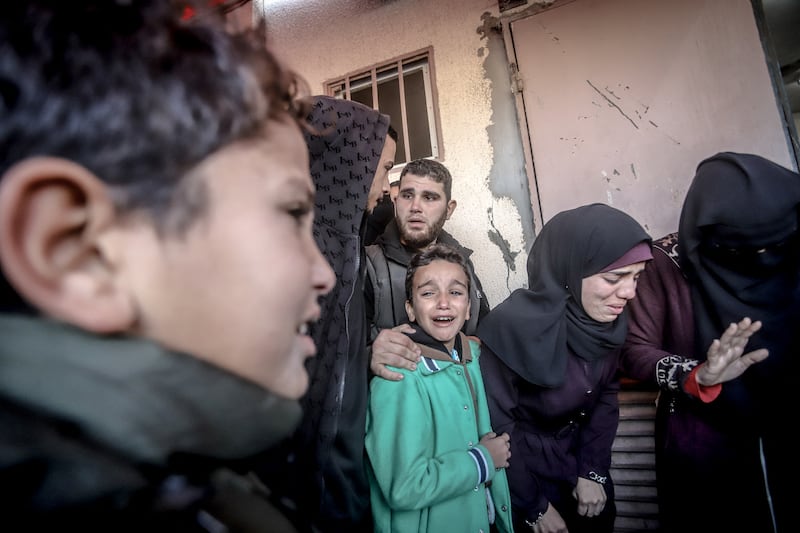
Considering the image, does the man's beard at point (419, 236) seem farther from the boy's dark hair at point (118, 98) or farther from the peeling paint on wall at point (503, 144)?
the boy's dark hair at point (118, 98)

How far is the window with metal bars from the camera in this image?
11.7ft

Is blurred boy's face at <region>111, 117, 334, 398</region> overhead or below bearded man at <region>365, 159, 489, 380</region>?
below

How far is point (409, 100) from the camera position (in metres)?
3.64

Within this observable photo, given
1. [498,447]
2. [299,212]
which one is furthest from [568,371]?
[299,212]

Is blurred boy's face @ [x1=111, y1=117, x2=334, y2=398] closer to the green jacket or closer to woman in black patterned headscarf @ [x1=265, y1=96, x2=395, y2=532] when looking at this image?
woman in black patterned headscarf @ [x1=265, y1=96, x2=395, y2=532]

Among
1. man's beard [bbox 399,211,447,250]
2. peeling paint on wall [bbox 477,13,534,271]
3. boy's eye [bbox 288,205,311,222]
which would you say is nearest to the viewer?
boy's eye [bbox 288,205,311,222]

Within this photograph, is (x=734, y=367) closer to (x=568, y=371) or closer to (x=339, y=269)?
(x=568, y=371)

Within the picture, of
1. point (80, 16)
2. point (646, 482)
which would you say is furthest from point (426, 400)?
point (646, 482)

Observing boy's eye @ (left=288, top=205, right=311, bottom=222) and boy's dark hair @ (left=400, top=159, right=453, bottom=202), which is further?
boy's dark hair @ (left=400, top=159, right=453, bottom=202)

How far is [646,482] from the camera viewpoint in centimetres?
218

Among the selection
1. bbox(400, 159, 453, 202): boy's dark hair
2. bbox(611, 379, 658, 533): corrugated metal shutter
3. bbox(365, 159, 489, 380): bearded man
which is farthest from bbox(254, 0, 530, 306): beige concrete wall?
bbox(611, 379, 658, 533): corrugated metal shutter

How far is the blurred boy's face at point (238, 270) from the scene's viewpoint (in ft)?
1.47

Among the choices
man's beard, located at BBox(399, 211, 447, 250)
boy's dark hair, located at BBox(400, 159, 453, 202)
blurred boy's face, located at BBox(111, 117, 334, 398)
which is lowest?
blurred boy's face, located at BBox(111, 117, 334, 398)

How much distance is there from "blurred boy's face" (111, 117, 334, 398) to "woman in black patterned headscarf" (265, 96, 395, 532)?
67 cm
